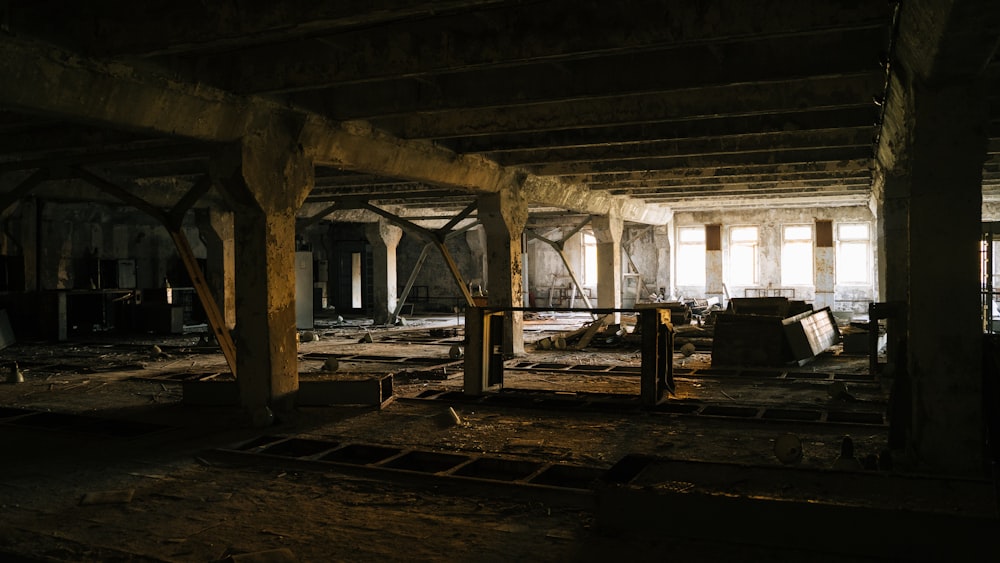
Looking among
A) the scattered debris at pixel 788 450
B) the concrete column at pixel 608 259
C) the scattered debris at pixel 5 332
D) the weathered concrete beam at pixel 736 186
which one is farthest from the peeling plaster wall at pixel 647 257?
the scattered debris at pixel 788 450

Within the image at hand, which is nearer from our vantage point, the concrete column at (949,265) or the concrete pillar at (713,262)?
the concrete column at (949,265)

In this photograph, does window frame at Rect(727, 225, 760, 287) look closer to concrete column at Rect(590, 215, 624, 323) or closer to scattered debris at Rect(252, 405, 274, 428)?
concrete column at Rect(590, 215, 624, 323)

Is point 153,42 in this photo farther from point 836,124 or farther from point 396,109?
point 836,124

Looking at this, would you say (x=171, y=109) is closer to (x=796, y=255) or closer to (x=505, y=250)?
(x=505, y=250)

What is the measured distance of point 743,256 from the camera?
2375cm

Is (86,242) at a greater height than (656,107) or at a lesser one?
lesser

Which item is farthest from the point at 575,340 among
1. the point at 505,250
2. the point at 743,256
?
the point at 743,256

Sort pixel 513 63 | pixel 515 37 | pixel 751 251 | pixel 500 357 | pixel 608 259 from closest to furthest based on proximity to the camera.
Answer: pixel 515 37, pixel 513 63, pixel 500 357, pixel 608 259, pixel 751 251

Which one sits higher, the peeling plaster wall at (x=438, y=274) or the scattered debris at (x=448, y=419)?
the peeling plaster wall at (x=438, y=274)

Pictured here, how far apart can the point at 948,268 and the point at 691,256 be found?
19787 mm

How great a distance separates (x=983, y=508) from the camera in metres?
3.59

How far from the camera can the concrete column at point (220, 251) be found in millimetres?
14094

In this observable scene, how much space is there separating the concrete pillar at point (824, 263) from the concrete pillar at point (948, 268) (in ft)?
61.3

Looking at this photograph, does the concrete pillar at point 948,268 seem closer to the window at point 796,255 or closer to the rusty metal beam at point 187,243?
the rusty metal beam at point 187,243
